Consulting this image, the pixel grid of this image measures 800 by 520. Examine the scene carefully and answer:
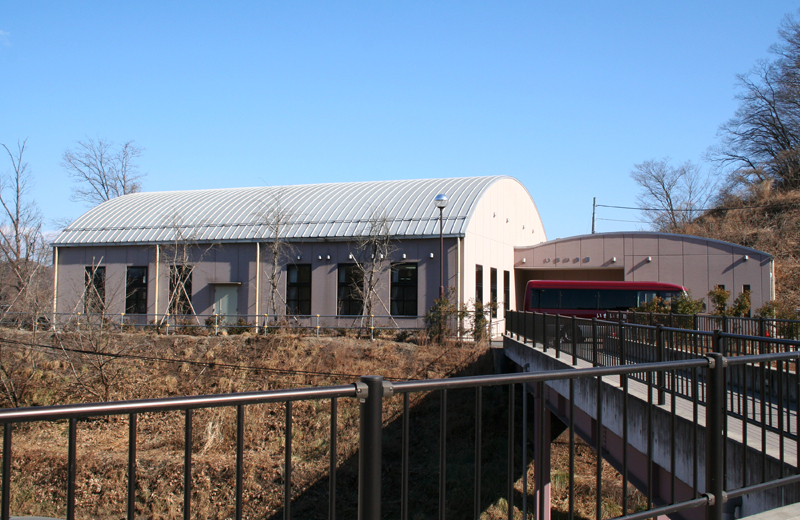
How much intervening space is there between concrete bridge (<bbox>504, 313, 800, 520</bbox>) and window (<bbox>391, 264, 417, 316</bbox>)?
10.2 metres

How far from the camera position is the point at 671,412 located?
4492 mm

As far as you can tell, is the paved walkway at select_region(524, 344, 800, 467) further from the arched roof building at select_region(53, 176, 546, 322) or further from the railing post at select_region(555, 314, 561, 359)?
the arched roof building at select_region(53, 176, 546, 322)

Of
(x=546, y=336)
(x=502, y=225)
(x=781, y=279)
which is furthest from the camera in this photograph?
(x=781, y=279)

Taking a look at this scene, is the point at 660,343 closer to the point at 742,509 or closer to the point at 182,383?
the point at 742,509

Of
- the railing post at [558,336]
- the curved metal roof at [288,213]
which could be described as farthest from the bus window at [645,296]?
the railing post at [558,336]

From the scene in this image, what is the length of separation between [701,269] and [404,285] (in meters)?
14.7

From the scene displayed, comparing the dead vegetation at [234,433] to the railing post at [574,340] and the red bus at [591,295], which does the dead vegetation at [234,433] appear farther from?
the railing post at [574,340]

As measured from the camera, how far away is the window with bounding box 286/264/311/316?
29.7 meters

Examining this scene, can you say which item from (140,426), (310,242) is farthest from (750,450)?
(310,242)

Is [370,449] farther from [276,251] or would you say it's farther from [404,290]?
[276,251]

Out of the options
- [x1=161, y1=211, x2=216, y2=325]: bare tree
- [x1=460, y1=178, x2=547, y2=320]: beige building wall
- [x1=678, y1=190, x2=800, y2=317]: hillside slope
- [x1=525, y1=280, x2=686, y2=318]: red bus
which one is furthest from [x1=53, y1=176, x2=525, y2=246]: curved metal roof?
[x1=678, y1=190, x2=800, y2=317]: hillside slope

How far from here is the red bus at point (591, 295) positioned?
26797mm

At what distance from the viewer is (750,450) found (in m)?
6.52

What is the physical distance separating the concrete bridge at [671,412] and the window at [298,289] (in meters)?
14.2
